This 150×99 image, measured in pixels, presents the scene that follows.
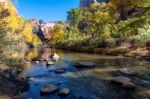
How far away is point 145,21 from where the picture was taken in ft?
166

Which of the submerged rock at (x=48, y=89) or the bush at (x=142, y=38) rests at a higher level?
the bush at (x=142, y=38)

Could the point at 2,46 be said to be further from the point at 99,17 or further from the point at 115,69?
the point at 99,17

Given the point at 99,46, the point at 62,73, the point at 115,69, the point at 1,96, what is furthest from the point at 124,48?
the point at 1,96

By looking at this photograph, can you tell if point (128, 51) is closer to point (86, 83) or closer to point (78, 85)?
point (86, 83)

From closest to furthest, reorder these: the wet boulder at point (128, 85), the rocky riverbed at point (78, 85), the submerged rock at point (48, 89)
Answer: the rocky riverbed at point (78, 85)
the submerged rock at point (48, 89)
the wet boulder at point (128, 85)

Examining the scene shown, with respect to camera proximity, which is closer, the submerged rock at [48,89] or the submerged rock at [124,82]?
the submerged rock at [48,89]

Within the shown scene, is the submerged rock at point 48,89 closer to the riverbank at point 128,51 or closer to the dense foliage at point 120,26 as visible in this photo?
the riverbank at point 128,51

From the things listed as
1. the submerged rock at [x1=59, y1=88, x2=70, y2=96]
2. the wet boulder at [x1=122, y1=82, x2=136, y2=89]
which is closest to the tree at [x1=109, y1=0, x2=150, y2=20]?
the wet boulder at [x1=122, y1=82, x2=136, y2=89]

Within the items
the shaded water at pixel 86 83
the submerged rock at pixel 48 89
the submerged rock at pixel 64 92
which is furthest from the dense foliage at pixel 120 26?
the submerged rock at pixel 64 92

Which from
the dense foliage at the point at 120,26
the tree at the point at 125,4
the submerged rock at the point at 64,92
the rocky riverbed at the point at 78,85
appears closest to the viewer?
the rocky riverbed at the point at 78,85

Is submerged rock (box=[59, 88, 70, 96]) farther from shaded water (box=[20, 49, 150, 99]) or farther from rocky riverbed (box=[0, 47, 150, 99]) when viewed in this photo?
shaded water (box=[20, 49, 150, 99])

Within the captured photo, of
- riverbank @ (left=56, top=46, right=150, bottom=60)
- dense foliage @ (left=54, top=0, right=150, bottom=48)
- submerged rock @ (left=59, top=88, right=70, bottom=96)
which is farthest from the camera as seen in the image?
dense foliage @ (left=54, top=0, right=150, bottom=48)

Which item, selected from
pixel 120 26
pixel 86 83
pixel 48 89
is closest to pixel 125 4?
pixel 120 26

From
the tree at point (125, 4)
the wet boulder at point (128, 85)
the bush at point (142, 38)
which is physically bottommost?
the wet boulder at point (128, 85)
